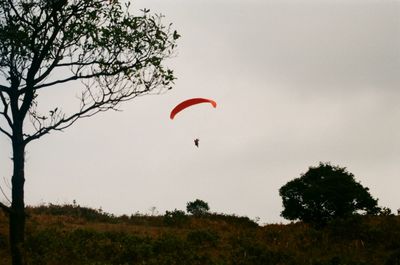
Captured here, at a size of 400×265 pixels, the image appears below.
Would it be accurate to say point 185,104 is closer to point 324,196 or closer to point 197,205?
point 324,196

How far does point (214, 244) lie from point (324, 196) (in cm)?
1797

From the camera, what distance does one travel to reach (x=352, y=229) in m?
23.4

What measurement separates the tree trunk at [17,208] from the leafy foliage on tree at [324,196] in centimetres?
2634

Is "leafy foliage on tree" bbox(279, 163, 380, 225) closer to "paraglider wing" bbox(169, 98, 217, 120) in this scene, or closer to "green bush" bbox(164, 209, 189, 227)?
"green bush" bbox(164, 209, 189, 227)

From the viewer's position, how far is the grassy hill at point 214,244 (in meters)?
19.4

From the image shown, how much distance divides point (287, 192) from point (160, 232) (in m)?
18.5

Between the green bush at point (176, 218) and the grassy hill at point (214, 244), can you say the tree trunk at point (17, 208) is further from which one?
the green bush at point (176, 218)

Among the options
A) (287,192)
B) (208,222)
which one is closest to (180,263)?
(208,222)

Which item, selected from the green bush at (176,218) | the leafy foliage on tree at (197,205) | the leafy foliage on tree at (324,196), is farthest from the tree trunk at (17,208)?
the leafy foliage on tree at (197,205)

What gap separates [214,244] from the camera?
72.5ft

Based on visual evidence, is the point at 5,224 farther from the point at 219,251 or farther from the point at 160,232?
the point at 219,251

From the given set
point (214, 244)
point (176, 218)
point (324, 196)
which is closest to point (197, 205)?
point (324, 196)

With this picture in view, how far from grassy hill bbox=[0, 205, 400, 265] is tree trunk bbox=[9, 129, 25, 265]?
3.43m

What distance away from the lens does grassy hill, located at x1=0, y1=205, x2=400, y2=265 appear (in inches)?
762
